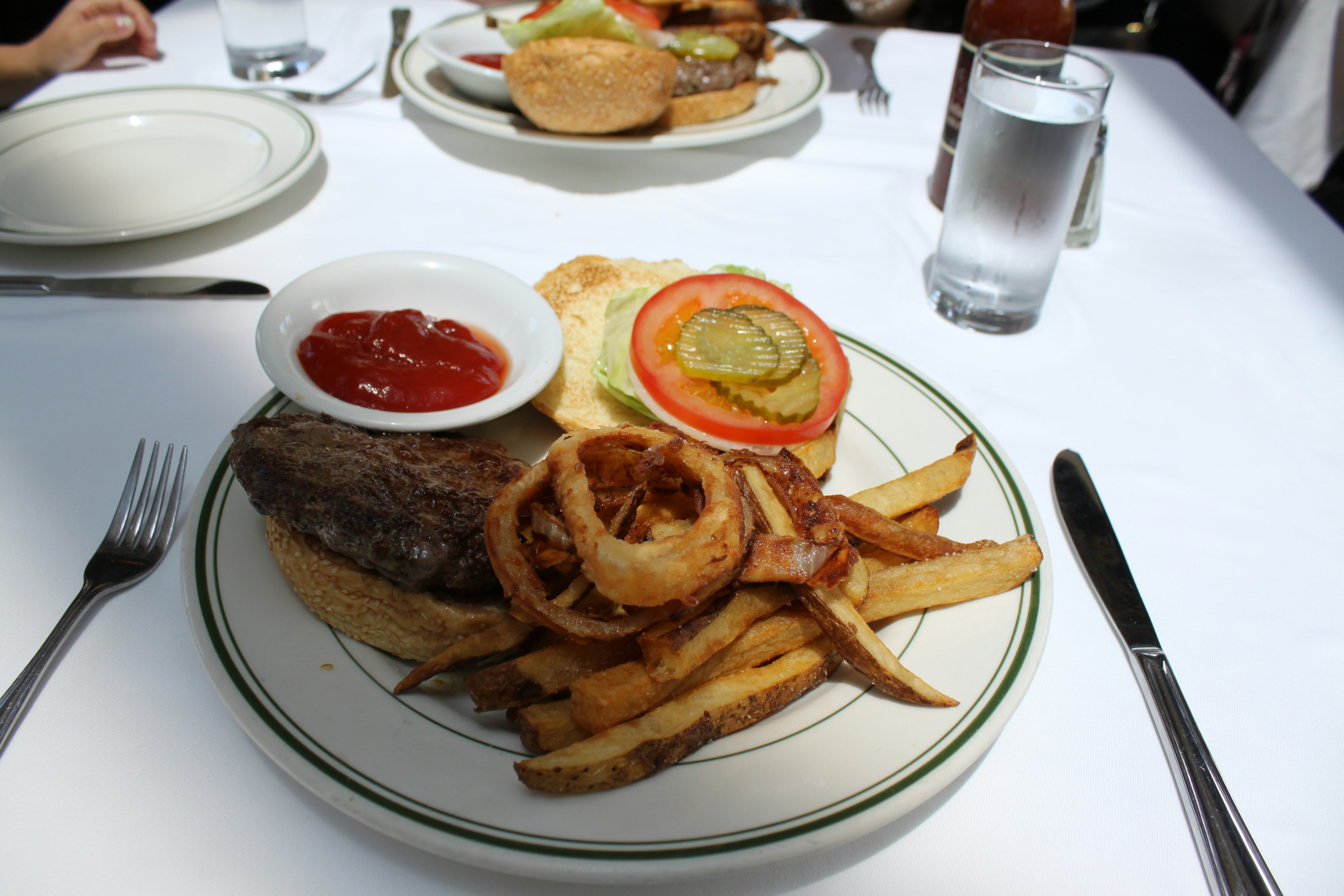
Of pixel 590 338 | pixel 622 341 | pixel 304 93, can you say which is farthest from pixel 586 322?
pixel 304 93

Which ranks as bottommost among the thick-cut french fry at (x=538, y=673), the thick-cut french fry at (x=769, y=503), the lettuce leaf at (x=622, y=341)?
the lettuce leaf at (x=622, y=341)

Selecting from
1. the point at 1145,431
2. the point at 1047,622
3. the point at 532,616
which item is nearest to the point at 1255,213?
A: the point at 1145,431

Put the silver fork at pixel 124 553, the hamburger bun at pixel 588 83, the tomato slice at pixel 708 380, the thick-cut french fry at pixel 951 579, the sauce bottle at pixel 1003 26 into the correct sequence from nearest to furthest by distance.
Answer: the silver fork at pixel 124 553 < the thick-cut french fry at pixel 951 579 < the tomato slice at pixel 708 380 < the sauce bottle at pixel 1003 26 < the hamburger bun at pixel 588 83

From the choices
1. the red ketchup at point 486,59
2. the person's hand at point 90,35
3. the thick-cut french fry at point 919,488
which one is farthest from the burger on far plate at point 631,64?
the thick-cut french fry at point 919,488

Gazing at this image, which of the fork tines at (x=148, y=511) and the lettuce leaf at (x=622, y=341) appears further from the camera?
the lettuce leaf at (x=622, y=341)

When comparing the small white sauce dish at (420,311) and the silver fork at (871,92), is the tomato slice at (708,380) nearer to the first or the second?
the small white sauce dish at (420,311)

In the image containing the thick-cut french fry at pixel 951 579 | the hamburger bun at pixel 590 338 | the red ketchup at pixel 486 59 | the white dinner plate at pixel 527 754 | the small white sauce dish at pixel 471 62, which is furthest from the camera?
the red ketchup at pixel 486 59

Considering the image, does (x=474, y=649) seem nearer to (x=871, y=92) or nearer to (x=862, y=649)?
(x=862, y=649)

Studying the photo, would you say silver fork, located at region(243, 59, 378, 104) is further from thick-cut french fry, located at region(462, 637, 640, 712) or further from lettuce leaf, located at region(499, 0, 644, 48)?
thick-cut french fry, located at region(462, 637, 640, 712)
